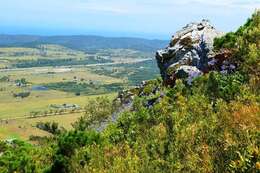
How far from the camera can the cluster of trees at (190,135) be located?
20.1 m

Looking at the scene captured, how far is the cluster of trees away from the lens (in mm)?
20062

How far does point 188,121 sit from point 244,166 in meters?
Result: 15.2

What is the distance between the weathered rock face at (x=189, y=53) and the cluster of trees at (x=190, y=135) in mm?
2146

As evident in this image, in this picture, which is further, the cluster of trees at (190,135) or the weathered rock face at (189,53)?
the weathered rock face at (189,53)

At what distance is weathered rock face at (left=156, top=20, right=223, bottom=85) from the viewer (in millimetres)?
52281

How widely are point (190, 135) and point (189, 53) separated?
3288 cm

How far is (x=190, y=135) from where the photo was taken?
24547 millimetres

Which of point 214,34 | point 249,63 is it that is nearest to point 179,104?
point 249,63

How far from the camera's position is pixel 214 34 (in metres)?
57.4

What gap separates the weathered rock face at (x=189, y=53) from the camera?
52281 millimetres

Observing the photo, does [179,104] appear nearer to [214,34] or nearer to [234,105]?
[234,105]

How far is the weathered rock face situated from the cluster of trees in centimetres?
215

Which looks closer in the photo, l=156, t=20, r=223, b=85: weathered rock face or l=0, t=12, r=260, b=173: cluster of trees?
l=0, t=12, r=260, b=173: cluster of trees

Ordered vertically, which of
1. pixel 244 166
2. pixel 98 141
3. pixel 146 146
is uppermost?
pixel 244 166
